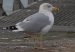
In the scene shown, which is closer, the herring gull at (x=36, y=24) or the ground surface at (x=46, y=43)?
the ground surface at (x=46, y=43)

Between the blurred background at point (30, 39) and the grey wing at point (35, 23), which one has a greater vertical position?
the grey wing at point (35, 23)

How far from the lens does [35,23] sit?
20.9 ft

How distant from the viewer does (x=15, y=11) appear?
36.7 ft

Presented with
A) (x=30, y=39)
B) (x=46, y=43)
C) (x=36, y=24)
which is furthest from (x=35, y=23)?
(x=30, y=39)

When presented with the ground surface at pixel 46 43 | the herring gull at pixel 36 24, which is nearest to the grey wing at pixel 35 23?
the herring gull at pixel 36 24

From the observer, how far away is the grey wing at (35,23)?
6.32 m

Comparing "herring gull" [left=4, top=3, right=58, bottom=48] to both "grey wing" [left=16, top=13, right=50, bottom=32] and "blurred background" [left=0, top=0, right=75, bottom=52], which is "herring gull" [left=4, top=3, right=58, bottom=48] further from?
"blurred background" [left=0, top=0, right=75, bottom=52]

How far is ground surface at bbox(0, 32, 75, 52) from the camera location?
5924 mm

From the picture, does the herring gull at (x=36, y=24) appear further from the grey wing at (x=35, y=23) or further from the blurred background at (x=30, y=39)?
the blurred background at (x=30, y=39)

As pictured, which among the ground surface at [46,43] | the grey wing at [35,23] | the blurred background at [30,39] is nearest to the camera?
the ground surface at [46,43]

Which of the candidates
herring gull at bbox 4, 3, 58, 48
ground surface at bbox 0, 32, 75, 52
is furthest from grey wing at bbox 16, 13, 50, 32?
ground surface at bbox 0, 32, 75, 52

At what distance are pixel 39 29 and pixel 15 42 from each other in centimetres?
64

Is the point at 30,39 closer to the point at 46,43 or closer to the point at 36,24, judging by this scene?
the point at 46,43

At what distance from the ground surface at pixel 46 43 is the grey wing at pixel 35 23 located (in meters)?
0.29
